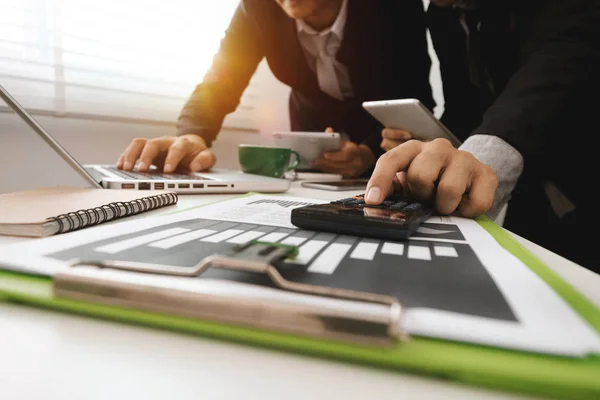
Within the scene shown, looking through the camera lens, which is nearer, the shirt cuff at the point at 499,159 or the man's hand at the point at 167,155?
the shirt cuff at the point at 499,159

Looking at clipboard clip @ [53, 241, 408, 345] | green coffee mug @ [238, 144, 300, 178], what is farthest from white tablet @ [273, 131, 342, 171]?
clipboard clip @ [53, 241, 408, 345]

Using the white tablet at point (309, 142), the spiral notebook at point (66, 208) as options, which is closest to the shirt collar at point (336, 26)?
the white tablet at point (309, 142)

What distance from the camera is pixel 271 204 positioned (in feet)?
1.58

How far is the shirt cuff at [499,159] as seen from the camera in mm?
570

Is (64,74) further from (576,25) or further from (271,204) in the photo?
(576,25)

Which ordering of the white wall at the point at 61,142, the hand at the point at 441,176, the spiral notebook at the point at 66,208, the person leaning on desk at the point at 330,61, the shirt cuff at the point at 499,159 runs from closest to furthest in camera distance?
1. the spiral notebook at the point at 66,208
2. the hand at the point at 441,176
3. the shirt cuff at the point at 499,159
4. the white wall at the point at 61,142
5. the person leaning on desk at the point at 330,61

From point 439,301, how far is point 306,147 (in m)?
0.81

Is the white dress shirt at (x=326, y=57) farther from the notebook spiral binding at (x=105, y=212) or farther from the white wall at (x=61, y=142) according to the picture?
the notebook spiral binding at (x=105, y=212)

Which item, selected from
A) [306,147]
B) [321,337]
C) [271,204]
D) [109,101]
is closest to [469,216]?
[271,204]

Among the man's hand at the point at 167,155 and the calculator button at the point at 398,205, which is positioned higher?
the man's hand at the point at 167,155

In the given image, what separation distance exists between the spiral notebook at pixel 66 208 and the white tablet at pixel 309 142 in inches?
19.4

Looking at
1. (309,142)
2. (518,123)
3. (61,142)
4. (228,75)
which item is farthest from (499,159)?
(61,142)

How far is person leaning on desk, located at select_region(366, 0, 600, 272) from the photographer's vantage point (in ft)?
1.52

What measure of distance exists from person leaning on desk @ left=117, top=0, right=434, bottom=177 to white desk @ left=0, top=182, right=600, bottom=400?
874 millimetres
